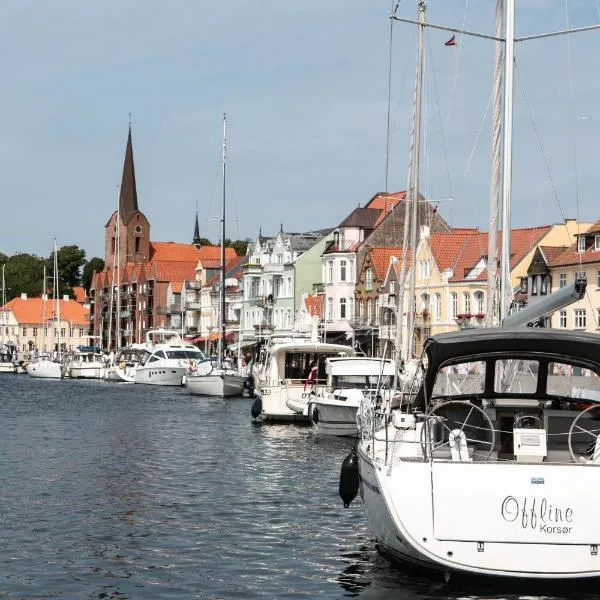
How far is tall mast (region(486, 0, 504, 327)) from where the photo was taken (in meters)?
26.8

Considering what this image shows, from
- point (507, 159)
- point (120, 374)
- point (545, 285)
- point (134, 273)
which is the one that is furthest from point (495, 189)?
point (134, 273)

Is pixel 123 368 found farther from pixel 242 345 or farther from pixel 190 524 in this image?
pixel 190 524

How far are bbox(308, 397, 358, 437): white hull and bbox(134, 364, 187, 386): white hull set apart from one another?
163 ft

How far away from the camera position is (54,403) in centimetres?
6456

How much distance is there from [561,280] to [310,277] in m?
39.2

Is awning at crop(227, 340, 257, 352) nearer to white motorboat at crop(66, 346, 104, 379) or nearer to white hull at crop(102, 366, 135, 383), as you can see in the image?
white motorboat at crop(66, 346, 104, 379)

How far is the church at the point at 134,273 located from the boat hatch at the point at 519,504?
142 metres

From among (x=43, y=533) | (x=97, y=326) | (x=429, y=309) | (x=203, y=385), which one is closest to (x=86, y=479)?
(x=43, y=533)

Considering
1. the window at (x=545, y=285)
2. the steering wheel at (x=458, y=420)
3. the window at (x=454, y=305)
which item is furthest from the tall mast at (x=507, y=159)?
the window at (x=454, y=305)

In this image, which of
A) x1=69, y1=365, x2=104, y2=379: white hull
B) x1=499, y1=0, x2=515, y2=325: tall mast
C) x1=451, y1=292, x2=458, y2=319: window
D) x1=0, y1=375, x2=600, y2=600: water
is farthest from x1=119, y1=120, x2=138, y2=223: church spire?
x1=499, y1=0, x2=515, y2=325: tall mast

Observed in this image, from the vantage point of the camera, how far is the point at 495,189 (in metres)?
27.7

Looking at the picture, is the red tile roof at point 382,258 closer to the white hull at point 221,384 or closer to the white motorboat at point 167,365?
the white motorboat at point 167,365

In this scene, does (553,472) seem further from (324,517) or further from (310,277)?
(310,277)

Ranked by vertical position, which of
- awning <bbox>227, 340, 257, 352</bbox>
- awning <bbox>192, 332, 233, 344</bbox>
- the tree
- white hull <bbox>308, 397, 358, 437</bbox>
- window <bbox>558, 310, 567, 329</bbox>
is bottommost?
white hull <bbox>308, 397, 358, 437</bbox>
